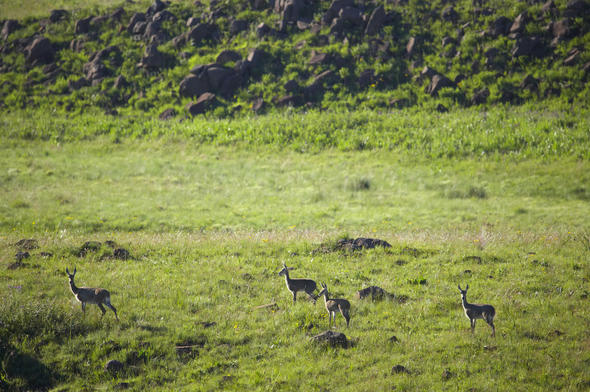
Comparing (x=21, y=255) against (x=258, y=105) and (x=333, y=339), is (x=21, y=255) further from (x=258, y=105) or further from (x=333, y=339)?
(x=258, y=105)

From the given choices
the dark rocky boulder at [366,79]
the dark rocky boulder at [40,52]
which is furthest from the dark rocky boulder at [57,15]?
the dark rocky boulder at [366,79]

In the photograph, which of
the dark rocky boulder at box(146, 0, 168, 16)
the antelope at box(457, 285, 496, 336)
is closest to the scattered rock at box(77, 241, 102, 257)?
the antelope at box(457, 285, 496, 336)

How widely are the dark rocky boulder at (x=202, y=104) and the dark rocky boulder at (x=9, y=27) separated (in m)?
32.0

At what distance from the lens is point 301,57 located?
4662 centimetres

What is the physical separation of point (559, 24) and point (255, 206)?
3439 centimetres

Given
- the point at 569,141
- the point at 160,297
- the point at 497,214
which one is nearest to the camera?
the point at 160,297

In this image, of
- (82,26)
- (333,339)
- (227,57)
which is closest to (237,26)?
(227,57)

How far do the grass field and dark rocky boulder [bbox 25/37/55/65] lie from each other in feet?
101

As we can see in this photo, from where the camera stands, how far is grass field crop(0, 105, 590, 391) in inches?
329

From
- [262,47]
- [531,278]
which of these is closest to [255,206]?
[531,278]

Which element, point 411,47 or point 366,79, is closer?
point 366,79

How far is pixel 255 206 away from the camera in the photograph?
25484 millimetres

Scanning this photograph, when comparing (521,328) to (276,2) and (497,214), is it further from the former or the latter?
(276,2)

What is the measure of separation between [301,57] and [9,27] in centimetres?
3895
